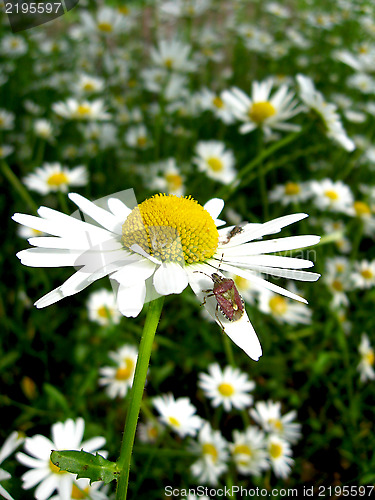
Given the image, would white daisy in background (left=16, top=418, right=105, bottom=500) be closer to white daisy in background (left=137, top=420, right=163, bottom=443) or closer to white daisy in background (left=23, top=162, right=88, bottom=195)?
white daisy in background (left=137, top=420, right=163, bottom=443)

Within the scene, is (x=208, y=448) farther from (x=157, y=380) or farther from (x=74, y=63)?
(x=74, y=63)

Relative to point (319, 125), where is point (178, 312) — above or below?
below

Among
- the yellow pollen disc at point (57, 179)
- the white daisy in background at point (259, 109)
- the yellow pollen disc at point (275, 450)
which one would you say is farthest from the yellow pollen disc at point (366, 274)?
the yellow pollen disc at point (57, 179)

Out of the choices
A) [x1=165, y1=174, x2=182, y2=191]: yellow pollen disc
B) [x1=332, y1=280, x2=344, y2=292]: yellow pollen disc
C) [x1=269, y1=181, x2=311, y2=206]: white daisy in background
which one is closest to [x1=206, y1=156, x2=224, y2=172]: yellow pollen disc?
[x1=165, y1=174, x2=182, y2=191]: yellow pollen disc

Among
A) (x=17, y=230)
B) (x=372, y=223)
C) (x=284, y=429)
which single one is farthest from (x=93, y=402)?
(x=372, y=223)

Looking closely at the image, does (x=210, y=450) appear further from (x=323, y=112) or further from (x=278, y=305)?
(x=323, y=112)

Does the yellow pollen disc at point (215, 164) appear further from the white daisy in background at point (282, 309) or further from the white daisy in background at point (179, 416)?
the white daisy in background at point (179, 416)
